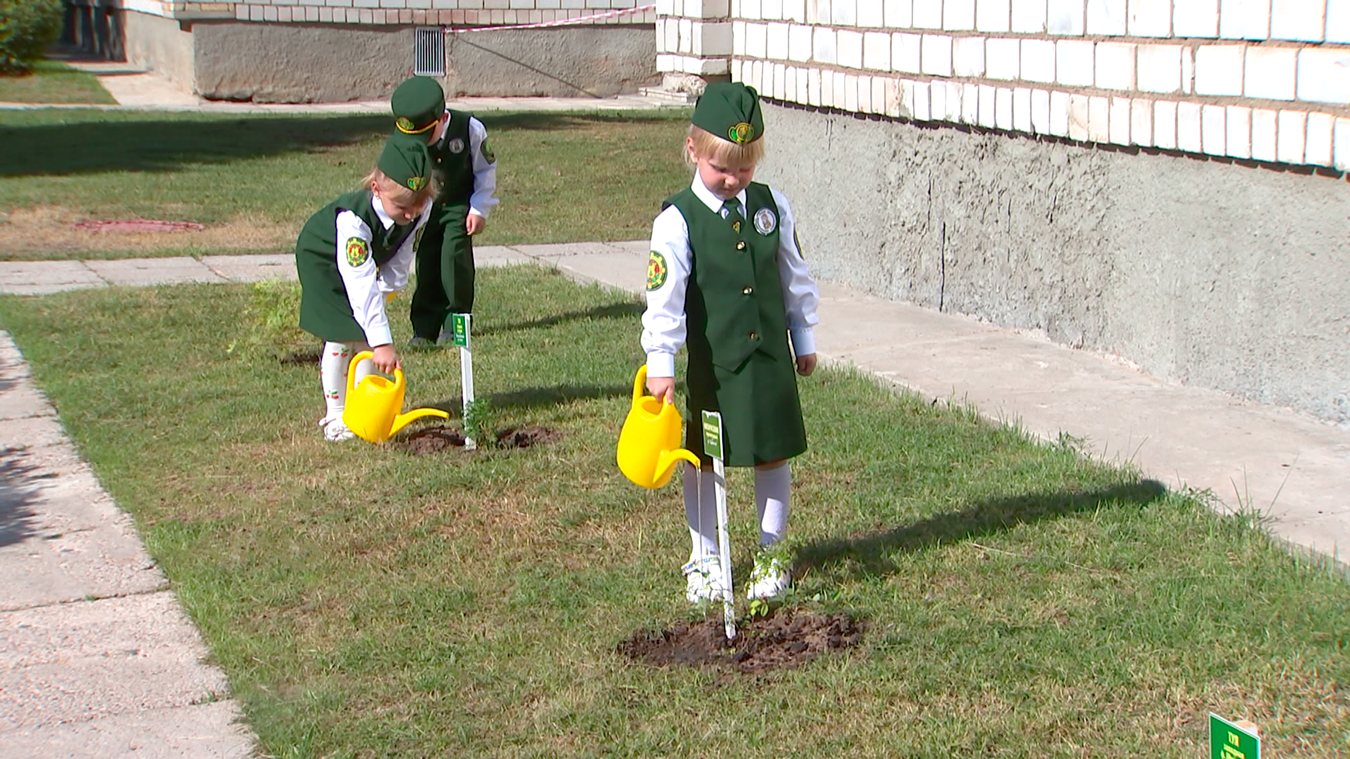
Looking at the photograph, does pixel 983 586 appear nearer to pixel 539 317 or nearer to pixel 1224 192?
pixel 1224 192

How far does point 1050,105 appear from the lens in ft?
24.7

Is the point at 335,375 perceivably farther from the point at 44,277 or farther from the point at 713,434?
the point at 44,277

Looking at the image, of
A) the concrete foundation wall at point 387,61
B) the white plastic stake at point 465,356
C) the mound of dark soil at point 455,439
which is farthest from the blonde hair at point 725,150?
the concrete foundation wall at point 387,61

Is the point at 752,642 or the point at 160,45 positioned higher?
the point at 160,45

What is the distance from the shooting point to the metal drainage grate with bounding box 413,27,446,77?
23453 millimetres

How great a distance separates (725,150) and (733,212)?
20 centimetres

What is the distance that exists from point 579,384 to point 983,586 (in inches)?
121

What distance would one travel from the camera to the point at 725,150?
4.12 metres

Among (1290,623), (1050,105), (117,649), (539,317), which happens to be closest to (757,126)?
(1290,623)

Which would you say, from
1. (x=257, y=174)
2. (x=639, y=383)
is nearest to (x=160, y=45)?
(x=257, y=174)

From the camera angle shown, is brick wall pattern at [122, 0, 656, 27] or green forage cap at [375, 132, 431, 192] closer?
green forage cap at [375, 132, 431, 192]

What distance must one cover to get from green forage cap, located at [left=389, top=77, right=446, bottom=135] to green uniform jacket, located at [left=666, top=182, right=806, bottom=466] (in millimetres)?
3186

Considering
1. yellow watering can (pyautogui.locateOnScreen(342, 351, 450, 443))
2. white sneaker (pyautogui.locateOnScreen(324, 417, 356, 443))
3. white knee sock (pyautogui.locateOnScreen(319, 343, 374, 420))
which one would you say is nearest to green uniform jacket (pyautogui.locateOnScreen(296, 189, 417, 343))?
white knee sock (pyautogui.locateOnScreen(319, 343, 374, 420))

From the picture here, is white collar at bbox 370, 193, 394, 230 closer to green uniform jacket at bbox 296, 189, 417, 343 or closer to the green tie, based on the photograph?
green uniform jacket at bbox 296, 189, 417, 343
